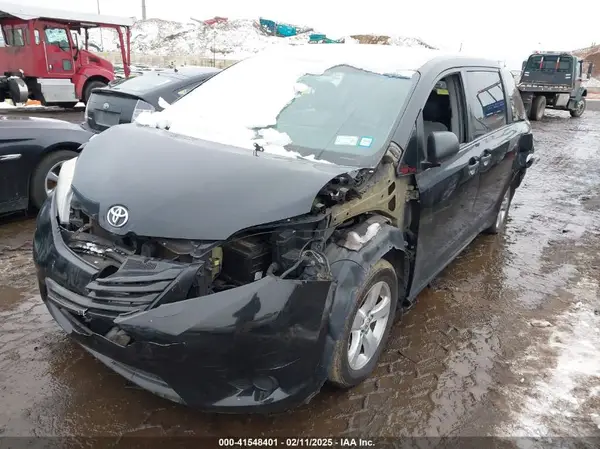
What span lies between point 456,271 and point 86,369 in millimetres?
3196

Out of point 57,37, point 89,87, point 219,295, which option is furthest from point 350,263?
point 57,37

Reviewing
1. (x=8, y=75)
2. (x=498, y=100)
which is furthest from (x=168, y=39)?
(x=498, y=100)

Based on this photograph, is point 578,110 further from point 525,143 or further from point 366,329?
point 366,329

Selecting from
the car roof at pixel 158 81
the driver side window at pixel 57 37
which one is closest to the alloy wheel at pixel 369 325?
the car roof at pixel 158 81

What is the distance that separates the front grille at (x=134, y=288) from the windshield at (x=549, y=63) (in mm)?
20236

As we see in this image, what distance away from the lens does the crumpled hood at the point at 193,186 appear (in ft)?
7.34

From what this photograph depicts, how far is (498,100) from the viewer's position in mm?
4555

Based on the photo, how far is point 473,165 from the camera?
375cm

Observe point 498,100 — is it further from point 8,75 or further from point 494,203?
point 8,75

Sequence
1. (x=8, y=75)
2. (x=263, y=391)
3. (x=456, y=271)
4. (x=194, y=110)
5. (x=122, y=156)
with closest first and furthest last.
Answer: (x=263, y=391), (x=122, y=156), (x=194, y=110), (x=456, y=271), (x=8, y=75)

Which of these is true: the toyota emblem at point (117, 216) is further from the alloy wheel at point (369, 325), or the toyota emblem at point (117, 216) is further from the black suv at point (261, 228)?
the alloy wheel at point (369, 325)

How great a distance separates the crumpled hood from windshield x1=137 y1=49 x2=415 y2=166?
0.23 metres

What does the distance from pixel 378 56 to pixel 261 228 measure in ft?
6.40

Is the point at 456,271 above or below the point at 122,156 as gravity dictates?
below
